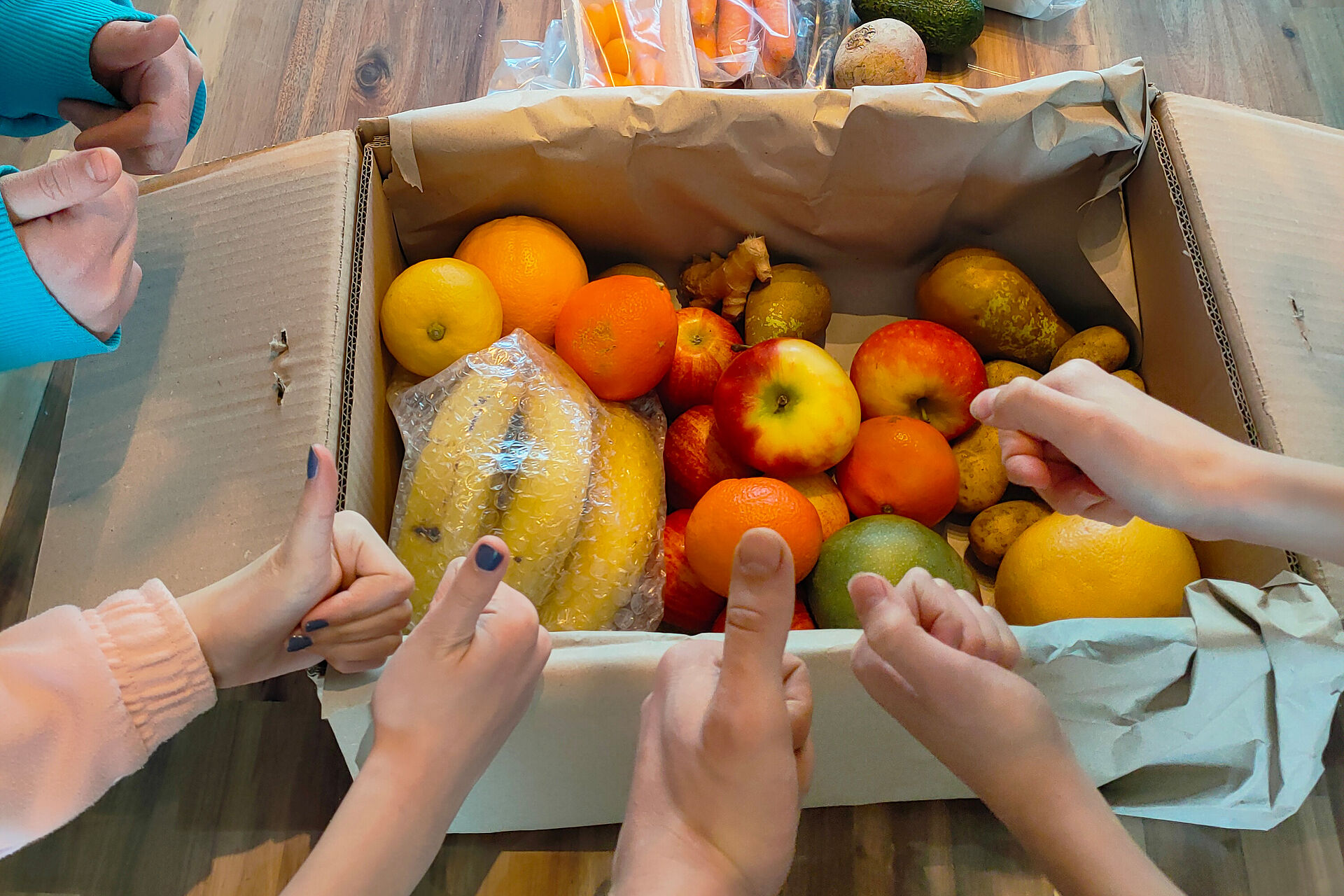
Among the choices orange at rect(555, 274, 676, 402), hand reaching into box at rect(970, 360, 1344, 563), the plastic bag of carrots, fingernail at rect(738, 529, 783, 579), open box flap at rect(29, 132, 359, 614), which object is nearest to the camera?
fingernail at rect(738, 529, 783, 579)

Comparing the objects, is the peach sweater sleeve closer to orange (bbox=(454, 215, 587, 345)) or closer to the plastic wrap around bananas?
the plastic wrap around bananas

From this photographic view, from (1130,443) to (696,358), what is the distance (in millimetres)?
426

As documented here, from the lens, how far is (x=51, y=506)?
0.65 metres

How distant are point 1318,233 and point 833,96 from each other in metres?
0.43

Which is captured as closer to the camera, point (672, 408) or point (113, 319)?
point (113, 319)

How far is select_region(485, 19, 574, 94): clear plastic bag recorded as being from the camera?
109cm

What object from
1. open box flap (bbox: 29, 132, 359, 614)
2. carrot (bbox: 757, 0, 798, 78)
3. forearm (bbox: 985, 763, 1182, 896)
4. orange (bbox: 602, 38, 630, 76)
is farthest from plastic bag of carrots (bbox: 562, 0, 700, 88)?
forearm (bbox: 985, 763, 1182, 896)

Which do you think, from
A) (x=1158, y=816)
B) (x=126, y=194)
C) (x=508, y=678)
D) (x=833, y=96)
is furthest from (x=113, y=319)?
(x=1158, y=816)

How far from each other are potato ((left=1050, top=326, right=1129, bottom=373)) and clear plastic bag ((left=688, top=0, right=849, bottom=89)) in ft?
1.59

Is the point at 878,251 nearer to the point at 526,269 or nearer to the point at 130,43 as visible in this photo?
the point at 526,269

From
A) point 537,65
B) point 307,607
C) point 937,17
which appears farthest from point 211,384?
point 937,17

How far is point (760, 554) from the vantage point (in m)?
0.38

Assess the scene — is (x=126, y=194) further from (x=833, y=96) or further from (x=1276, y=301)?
(x=1276, y=301)

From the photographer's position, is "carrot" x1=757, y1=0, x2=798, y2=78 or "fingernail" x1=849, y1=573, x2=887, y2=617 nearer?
"fingernail" x1=849, y1=573, x2=887, y2=617
